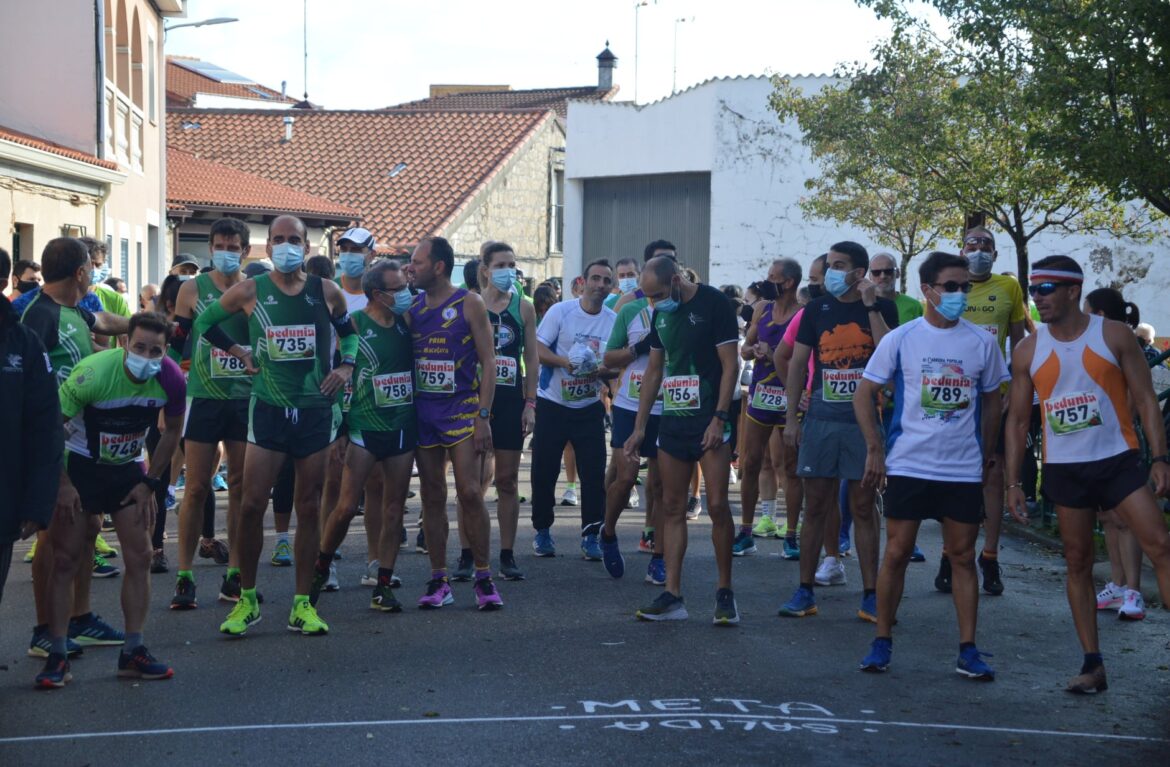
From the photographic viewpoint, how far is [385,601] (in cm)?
927

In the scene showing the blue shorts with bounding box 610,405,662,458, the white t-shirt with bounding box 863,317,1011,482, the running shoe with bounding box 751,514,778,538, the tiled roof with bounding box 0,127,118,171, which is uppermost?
the tiled roof with bounding box 0,127,118,171

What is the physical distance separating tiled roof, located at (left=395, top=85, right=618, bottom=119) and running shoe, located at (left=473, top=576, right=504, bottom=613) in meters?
53.3

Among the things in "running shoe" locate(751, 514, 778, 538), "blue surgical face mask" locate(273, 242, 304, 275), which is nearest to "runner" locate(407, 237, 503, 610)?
"blue surgical face mask" locate(273, 242, 304, 275)

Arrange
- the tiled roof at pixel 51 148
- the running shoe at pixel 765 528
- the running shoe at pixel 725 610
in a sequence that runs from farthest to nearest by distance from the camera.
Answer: the tiled roof at pixel 51 148
the running shoe at pixel 765 528
the running shoe at pixel 725 610

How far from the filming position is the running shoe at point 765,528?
512 inches

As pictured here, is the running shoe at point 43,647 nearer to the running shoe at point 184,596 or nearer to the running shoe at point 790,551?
the running shoe at point 184,596

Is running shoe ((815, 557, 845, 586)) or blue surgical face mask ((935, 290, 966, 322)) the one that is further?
running shoe ((815, 557, 845, 586))

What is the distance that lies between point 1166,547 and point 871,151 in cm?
2205

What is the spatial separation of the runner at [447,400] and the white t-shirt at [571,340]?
1.99 metres

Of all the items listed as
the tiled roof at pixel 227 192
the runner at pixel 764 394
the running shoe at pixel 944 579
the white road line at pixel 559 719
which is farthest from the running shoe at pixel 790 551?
the tiled roof at pixel 227 192

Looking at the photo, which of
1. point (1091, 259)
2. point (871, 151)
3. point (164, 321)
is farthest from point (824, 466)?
point (1091, 259)

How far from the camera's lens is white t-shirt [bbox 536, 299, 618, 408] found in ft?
37.4

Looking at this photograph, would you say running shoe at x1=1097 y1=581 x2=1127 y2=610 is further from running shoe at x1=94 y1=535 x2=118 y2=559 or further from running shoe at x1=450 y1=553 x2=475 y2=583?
running shoe at x1=94 y1=535 x2=118 y2=559

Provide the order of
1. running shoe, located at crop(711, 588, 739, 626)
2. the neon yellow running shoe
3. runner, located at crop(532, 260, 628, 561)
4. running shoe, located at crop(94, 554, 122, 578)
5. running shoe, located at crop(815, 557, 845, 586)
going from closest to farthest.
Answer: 1. the neon yellow running shoe
2. running shoe, located at crop(711, 588, 739, 626)
3. running shoe, located at crop(94, 554, 122, 578)
4. running shoe, located at crop(815, 557, 845, 586)
5. runner, located at crop(532, 260, 628, 561)
